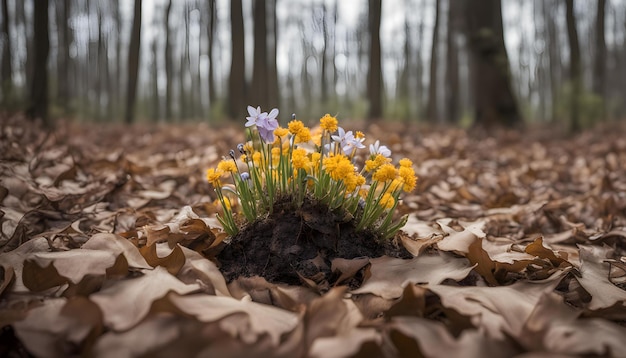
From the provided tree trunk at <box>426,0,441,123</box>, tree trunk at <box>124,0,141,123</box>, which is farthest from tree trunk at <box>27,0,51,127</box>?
tree trunk at <box>426,0,441,123</box>

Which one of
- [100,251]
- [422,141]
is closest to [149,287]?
[100,251]

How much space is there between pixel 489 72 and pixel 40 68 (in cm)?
637

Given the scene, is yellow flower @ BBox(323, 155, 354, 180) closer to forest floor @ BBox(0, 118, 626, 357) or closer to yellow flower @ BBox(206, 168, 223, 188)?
forest floor @ BBox(0, 118, 626, 357)

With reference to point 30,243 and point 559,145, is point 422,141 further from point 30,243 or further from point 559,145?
point 30,243

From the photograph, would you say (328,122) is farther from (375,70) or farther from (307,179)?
(375,70)

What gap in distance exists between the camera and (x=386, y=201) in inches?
60.5

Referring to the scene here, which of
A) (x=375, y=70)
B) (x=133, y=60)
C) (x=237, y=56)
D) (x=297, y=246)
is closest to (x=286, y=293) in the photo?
(x=297, y=246)

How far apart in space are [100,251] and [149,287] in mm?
254

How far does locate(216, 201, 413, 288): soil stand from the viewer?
142cm

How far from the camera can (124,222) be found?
6.56 feet

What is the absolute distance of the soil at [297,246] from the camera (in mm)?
1418

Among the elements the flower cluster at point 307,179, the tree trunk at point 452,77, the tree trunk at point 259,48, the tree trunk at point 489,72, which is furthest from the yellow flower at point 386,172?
the tree trunk at point 452,77

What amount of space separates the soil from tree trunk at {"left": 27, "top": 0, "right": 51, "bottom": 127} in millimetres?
4666

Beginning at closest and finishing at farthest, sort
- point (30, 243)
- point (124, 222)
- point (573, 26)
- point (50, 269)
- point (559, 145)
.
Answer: point (50, 269) → point (30, 243) → point (124, 222) → point (559, 145) → point (573, 26)
